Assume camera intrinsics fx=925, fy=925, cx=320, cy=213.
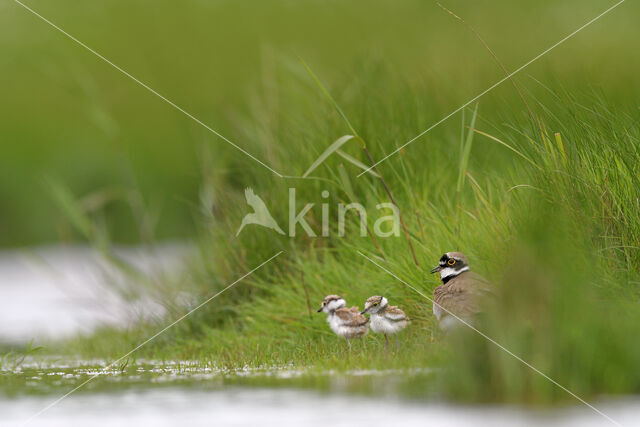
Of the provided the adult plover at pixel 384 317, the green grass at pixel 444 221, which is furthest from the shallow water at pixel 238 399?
the adult plover at pixel 384 317

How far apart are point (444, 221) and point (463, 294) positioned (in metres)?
1.51

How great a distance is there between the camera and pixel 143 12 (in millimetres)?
29875

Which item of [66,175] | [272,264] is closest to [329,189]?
[272,264]

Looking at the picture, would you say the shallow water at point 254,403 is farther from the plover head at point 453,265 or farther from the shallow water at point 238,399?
the plover head at point 453,265

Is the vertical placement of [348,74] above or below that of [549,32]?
below

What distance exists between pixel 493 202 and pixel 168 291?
394 centimetres

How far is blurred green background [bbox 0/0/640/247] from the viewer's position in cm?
1059

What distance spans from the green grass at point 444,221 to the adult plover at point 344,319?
193 millimetres

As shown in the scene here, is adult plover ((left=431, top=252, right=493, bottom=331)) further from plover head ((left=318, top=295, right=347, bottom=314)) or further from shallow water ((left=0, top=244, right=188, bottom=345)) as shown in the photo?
shallow water ((left=0, top=244, right=188, bottom=345))

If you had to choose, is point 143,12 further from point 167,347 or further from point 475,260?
point 475,260

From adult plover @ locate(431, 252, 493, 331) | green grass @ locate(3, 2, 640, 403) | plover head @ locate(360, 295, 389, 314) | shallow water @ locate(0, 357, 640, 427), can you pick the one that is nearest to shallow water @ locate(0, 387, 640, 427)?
shallow water @ locate(0, 357, 640, 427)

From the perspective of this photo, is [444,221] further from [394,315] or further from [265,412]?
[265,412]

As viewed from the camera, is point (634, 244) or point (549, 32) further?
point (549, 32)

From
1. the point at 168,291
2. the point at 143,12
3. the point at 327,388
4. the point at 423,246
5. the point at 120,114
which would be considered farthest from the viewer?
the point at 143,12
